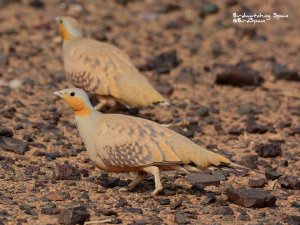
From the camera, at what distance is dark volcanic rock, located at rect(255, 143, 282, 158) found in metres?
8.69

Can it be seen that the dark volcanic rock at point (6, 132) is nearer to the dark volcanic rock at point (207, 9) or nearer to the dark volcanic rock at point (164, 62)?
the dark volcanic rock at point (164, 62)

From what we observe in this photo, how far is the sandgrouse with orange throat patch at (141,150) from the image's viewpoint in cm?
696

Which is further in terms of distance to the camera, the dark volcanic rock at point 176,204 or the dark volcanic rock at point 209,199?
the dark volcanic rock at point 209,199

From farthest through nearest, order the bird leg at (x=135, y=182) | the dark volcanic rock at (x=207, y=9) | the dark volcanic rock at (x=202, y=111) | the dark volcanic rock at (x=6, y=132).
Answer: the dark volcanic rock at (x=207, y=9) → the dark volcanic rock at (x=202, y=111) → the dark volcanic rock at (x=6, y=132) → the bird leg at (x=135, y=182)

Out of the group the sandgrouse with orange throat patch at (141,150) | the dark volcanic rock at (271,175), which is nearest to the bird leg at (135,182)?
the sandgrouse with orange throat patch at (141,150)

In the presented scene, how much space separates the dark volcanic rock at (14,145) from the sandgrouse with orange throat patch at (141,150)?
3.47ft

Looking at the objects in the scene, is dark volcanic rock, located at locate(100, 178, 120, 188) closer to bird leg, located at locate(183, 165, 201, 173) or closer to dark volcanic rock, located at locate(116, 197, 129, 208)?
dark volcanic rock, located at locate(116, 197, 129, 208)

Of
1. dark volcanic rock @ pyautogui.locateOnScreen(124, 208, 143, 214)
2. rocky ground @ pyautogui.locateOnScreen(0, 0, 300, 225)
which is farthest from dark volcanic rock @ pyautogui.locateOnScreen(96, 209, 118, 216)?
dark volcanic rock @ pyautogui.locateOnScreen(124, 208, 143, 214)

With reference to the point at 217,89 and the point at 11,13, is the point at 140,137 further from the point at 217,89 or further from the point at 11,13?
the point at 11,13

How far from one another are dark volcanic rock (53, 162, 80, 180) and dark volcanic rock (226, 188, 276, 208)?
4.89 ft

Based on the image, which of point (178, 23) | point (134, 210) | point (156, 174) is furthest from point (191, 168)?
point (178, 23)

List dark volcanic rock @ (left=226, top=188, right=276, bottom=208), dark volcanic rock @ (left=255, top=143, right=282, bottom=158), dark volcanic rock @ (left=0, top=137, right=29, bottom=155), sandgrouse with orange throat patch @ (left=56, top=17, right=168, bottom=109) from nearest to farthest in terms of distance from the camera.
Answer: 1. dark volcanic rock @ (left=226, top=188, right=276, bottom=208)
2. dark volcanic rock @ (left=0, top=137, right=29, bottom=155)
3. dark volcanic rock @ (left=255, top=143, right=282, bottom=158)
4. sandgrouse with orange throat patch @ (left=56, top=17, right=168, bottom=109)

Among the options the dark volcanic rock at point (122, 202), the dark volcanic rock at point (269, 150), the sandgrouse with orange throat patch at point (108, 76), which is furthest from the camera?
the sandgrouse with orange throat patch at point (108, 76)

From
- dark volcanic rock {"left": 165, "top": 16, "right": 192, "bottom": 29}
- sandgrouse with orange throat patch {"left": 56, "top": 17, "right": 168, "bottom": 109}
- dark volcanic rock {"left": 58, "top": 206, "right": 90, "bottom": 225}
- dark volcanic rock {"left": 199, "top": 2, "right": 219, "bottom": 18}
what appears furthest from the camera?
dark volcanic rock {"left": 199, "top": 2, "right": 219, "bottom": 18}
